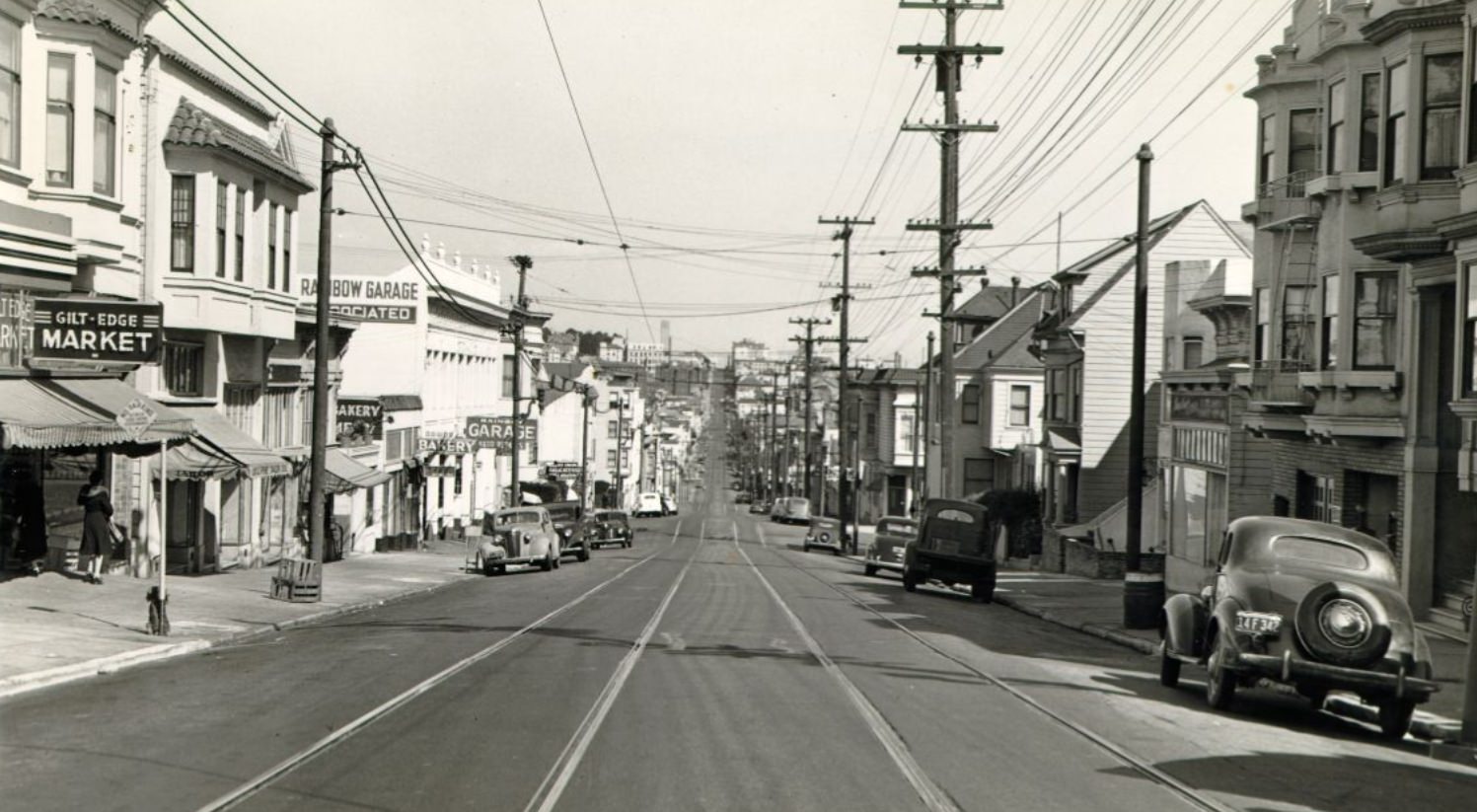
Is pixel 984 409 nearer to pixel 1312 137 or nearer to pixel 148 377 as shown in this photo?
pixel 1312 137

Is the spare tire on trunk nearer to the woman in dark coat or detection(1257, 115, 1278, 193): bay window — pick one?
detection(1257, 115, 1278, 193): bay window

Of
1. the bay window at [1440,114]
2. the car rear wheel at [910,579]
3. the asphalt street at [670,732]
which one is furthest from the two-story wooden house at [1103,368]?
the asphalt street at [670,732]

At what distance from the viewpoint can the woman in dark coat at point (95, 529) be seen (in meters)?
24.5

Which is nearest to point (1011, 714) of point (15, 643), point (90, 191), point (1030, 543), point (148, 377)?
point (15, 643)

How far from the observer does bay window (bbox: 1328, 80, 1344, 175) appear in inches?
1044

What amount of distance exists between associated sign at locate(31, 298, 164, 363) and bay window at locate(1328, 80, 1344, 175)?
20.4m

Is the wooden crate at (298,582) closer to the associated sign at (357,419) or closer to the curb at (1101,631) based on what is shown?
the curb at (1101,631)

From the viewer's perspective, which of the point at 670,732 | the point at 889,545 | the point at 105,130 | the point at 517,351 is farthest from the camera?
the point at 517,351

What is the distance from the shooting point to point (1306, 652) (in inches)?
571

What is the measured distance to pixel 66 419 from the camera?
2114 centimetres

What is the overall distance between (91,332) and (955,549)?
1982cm

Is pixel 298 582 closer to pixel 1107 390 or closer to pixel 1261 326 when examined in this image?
pixel 1261 326

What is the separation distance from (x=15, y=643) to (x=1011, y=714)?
11.2 meters

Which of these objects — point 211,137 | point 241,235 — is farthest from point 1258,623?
point 241,235
